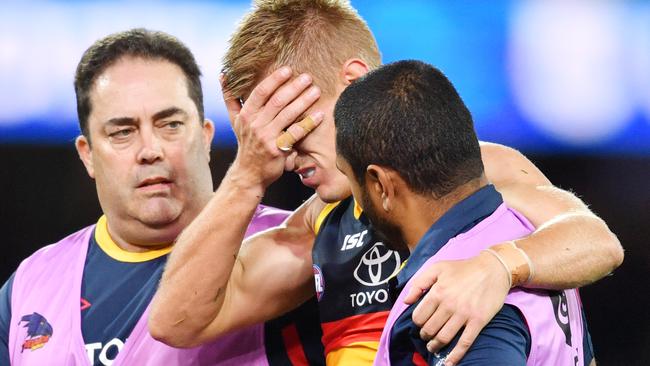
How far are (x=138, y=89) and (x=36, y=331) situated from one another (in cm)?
75

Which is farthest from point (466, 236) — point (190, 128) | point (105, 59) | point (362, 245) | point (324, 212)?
point (105, 59)

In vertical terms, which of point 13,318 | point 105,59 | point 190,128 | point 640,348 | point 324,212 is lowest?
point 640,348

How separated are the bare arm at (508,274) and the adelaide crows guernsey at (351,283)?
1.06ft

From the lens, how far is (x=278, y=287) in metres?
2.34

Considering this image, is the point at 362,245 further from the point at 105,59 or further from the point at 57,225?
the point at 57,225

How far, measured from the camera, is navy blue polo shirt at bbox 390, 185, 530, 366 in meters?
1.50

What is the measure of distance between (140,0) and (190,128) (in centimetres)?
151

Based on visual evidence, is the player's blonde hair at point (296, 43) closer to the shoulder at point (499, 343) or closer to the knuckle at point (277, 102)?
the knuckle at point (277, 102)

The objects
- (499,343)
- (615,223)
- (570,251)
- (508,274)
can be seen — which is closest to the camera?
(499,343)

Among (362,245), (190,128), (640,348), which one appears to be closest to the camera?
(362,245)

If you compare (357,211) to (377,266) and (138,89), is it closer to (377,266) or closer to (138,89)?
(377,266)

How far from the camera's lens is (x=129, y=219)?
2.71 metres

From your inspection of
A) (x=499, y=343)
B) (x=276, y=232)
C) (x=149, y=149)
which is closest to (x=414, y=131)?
(x=499, y=343)

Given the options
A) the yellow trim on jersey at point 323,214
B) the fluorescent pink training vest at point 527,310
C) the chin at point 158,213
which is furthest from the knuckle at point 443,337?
the chin at point 158,213
